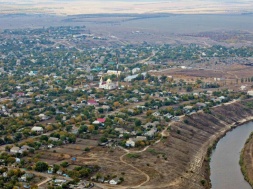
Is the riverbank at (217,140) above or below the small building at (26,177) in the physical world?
below

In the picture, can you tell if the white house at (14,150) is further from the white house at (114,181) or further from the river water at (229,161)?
the river water at (229,161)

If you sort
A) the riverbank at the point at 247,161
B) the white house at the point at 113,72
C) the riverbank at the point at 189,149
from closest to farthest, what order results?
the riverbank at the point at 189,149 < the riverbank at the point at 247,161 < the white house at the point at 113,72

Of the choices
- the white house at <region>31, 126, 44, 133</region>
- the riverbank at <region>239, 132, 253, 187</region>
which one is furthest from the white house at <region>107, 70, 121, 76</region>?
the riverbank at <region>239, 132, 253, 187</region>

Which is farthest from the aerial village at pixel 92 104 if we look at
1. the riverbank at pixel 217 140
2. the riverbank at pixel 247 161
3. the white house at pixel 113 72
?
the riverbank at pixel 247 161

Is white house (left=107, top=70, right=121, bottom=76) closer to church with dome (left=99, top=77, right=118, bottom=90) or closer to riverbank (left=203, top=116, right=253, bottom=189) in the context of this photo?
church with dome (left=99, top=77, right=118, bottom=90)

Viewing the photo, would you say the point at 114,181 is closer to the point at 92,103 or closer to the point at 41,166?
the point at 41,166

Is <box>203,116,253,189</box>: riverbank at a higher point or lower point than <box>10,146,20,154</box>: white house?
lower
